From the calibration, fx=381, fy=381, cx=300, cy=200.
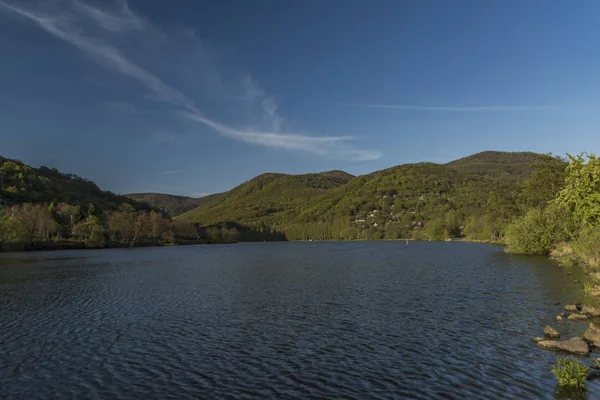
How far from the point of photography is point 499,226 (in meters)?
131

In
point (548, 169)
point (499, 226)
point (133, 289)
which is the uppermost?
point (548, 169)

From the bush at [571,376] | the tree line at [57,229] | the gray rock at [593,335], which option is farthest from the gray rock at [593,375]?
the tree line at [57,229]

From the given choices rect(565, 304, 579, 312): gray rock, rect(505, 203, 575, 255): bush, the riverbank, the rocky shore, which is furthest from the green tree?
the rocky shore

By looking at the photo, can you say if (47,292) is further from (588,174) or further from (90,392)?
(588,174)

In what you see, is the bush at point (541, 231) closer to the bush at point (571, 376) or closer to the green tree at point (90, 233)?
the bush at point (571, 376)

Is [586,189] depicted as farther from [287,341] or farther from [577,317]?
[287,341]

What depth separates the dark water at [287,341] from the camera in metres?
16.9

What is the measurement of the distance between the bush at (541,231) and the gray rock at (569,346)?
194ft

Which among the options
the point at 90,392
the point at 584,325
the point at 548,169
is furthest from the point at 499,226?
the point at 90,392

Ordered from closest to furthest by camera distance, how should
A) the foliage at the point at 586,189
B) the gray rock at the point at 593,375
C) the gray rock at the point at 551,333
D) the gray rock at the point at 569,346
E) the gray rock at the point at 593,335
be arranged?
the gray rock at the point at 593,375 → the gray rock at the point at 569,346 → the gray rock at the point at 593,335 → the gray rock at the point at 551,333 → the foliage at the point at 586,189

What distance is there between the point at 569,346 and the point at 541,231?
66021 millimetres

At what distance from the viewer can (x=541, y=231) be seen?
76.6m

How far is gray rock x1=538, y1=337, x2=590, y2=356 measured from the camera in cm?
1975

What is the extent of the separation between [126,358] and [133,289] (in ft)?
94.5
